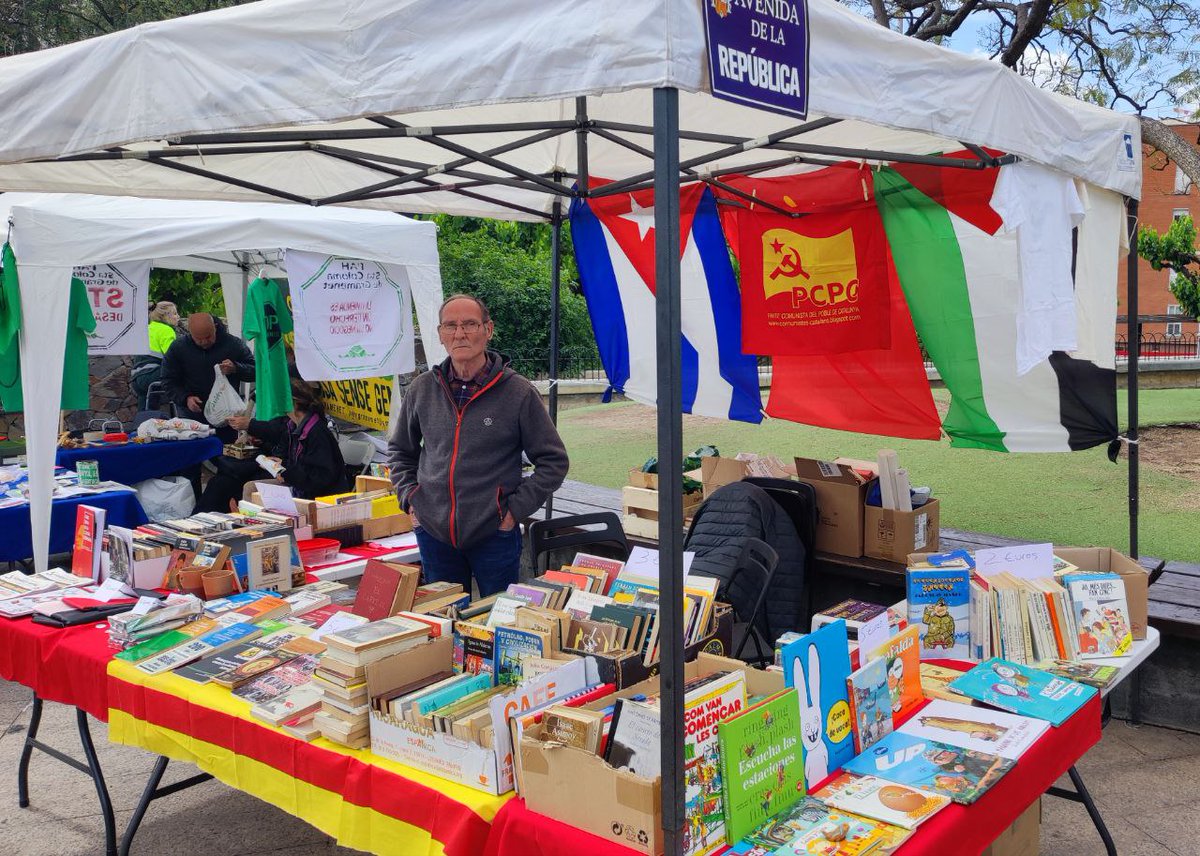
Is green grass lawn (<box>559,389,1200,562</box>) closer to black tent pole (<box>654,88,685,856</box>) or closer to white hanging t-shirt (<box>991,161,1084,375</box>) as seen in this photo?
white hanging t-shirt (<box>991,161,1084,375</box>)

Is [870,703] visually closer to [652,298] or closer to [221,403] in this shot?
[652,298]

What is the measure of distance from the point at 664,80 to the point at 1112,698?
3.76 m

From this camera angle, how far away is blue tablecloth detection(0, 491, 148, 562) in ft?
17.8

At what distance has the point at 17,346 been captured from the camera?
17.8 feet

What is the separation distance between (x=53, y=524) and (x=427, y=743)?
4346mm

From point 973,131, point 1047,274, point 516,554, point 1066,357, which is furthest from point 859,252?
point 516,554

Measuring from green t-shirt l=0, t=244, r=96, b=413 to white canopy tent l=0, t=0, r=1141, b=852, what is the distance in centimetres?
180

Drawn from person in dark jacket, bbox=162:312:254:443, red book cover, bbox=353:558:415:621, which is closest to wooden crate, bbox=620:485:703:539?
red book cover, bbox=353:558:415:621

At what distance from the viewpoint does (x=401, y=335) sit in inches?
248

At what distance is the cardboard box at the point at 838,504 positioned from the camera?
15.0 feet

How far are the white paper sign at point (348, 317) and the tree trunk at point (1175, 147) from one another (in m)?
8.26

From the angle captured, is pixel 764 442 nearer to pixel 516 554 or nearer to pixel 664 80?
pixel 516 554

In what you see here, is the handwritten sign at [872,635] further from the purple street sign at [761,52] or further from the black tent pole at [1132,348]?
the black tent pole at [1132,348]

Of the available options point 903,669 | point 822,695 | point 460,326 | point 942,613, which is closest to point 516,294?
point 460,326
